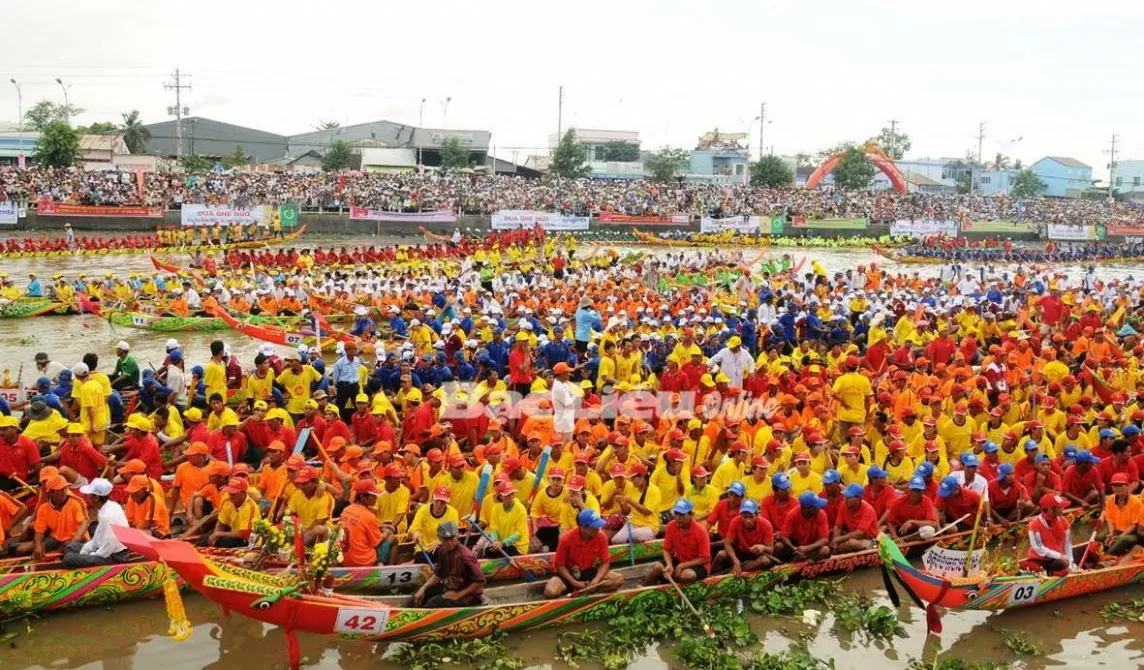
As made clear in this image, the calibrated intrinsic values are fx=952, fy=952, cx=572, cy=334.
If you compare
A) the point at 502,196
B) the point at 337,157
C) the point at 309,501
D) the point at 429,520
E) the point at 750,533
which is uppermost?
the point at 337,157

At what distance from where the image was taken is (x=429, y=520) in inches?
302

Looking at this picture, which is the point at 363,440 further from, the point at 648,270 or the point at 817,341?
the point at 648,270

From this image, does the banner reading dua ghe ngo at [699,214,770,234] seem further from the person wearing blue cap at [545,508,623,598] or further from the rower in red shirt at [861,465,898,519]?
the person wearing blue cap at [545,508,623,598]

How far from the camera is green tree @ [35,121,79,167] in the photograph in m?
42.2

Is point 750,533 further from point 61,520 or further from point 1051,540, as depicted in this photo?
point 61,520

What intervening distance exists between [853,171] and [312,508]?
56046mm

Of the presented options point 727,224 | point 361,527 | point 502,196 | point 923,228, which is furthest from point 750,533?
point 923,228

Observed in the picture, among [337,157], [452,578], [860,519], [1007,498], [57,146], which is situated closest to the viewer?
[452,578]

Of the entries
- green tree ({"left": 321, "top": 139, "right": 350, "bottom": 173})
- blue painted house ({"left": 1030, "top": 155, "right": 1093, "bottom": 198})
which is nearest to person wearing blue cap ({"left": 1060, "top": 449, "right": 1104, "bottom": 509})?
green tree ({"left": 321, "top": 139, "right": 350, "bottom": 173})

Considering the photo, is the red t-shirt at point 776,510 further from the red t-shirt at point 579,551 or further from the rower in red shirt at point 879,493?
the red t-shirt at point 579,551

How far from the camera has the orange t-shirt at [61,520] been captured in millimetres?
7426

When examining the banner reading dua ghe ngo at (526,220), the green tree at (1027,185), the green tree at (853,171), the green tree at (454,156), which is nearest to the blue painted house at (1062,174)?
the green tree at (1027,185)

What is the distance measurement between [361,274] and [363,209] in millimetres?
18051

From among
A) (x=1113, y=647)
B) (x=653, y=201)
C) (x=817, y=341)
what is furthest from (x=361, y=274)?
(x=653, y=201)
